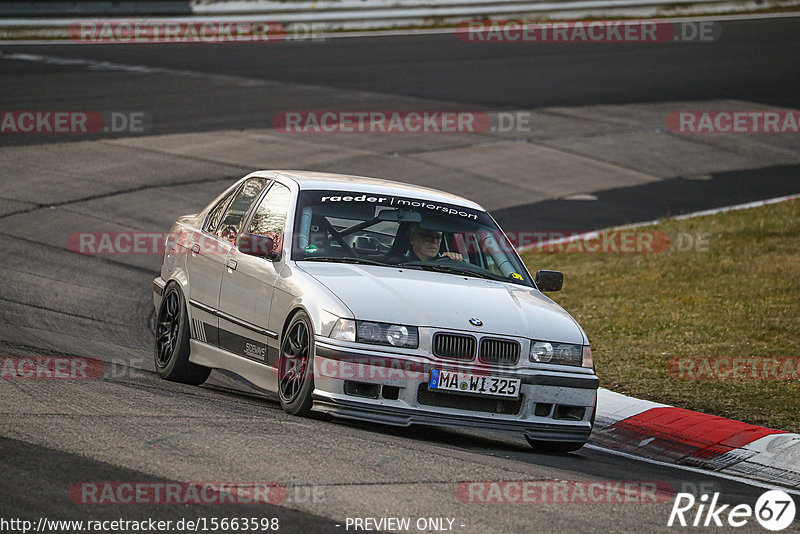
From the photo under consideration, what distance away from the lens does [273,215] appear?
8.86 m

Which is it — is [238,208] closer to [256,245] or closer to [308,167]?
[256,245]

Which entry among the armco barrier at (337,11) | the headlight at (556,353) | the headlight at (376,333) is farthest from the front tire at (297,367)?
the armco barrier at (337,11)

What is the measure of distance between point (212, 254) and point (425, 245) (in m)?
1.64

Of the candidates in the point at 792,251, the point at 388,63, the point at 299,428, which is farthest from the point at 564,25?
the point at 299,428

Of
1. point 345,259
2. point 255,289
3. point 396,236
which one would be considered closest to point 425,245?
point 396,236

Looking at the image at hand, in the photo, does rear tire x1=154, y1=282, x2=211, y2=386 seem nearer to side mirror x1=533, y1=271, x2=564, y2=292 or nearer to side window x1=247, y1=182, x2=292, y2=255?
side window x1=247, y1=182, x2=292, y2=255

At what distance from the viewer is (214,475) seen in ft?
19.1

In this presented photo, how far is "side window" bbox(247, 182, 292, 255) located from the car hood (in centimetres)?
53

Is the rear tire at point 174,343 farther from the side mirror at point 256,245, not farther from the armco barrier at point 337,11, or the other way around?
the armco barrier at point 337,11

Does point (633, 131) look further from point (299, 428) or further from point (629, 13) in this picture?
point (299, 428)

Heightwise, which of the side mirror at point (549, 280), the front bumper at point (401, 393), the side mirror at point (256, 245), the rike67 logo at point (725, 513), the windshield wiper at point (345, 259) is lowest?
the rike67 logo at point (725, 513)

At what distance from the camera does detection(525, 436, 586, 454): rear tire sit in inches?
316

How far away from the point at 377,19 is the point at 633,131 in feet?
42.2

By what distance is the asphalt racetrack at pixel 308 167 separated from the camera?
590 cm
